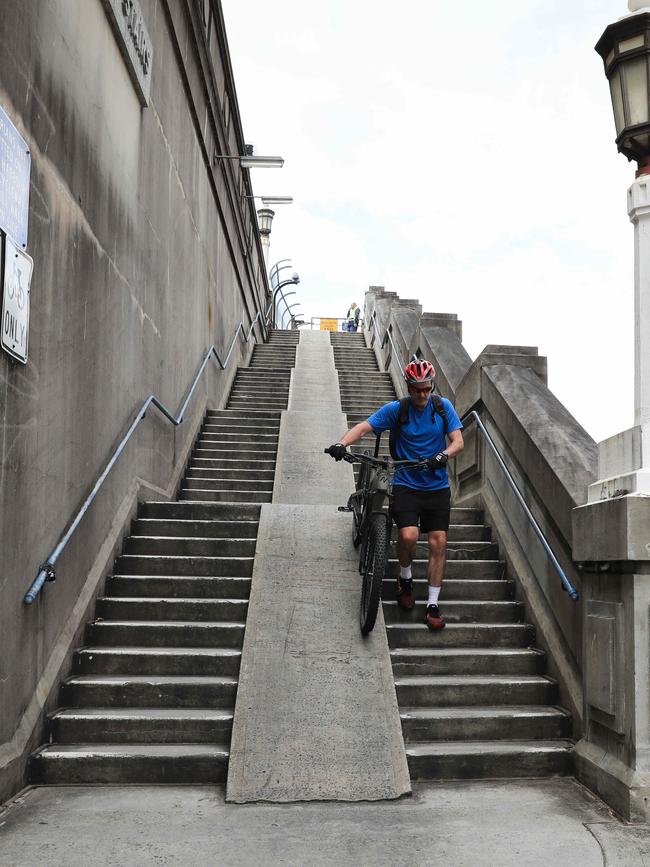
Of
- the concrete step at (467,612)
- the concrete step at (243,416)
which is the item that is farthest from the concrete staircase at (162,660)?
the concrete step at (243,416)

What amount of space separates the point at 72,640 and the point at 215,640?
930mm

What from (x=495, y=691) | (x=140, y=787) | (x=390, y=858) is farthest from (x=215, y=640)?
(x=390, y=858)

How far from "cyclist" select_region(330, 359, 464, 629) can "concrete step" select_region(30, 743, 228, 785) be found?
1960mm

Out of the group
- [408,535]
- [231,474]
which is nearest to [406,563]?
[408,535]

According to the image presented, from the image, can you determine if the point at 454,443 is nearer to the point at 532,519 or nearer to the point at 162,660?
the point at 532,519

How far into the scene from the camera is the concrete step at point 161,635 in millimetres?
5930

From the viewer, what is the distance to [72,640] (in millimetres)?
5625

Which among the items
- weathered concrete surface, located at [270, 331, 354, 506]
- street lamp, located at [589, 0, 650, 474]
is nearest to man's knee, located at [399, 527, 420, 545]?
street lamp, located at [589, 0, 650, 474]

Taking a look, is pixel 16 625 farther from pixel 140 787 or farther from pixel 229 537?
pixel 229 537

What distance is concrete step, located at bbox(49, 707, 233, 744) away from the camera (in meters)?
5.06

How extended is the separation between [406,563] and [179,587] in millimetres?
1679

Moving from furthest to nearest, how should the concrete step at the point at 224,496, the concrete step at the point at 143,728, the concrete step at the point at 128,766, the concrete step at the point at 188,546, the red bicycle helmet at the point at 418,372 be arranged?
the concrete step at the point at 224,496
the concrete step at the point at 188,546
the red bicycle helmet at the point at 418,372
the concrete step at the point at 143,728
the concrete step at the point at 128,766

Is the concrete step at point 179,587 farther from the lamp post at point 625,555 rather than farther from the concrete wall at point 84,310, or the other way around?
the lamp post at point 625,555

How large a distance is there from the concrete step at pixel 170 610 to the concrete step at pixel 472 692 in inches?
52.3
